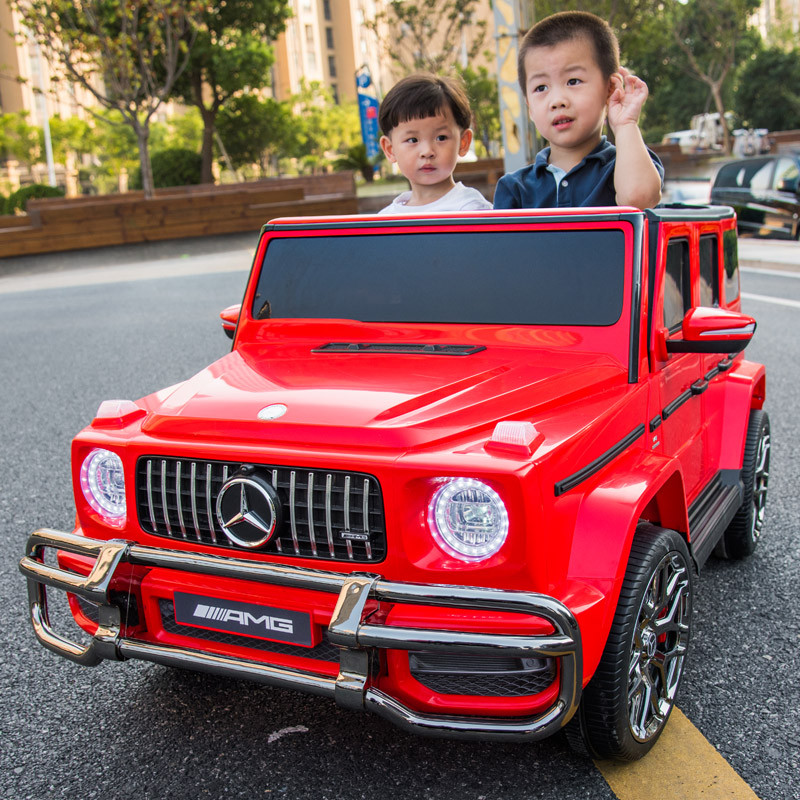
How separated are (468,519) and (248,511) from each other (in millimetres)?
603

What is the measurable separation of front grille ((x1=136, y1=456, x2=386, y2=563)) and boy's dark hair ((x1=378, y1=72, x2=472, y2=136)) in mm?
2072

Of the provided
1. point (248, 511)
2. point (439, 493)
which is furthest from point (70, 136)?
point (439, 493)

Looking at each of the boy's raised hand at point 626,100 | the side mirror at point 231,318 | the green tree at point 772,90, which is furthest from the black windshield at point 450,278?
the green tree at point 772,90

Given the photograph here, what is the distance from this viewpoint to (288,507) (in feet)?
8.05

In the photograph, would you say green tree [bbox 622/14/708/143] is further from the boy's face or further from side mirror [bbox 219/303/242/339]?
side mirror [bbox 219/303/242/339]

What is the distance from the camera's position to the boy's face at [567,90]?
3.42m

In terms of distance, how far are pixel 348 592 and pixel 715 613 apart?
6.41 feet

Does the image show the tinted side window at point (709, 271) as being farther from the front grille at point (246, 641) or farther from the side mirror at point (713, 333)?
the front grille at point (246, 641)

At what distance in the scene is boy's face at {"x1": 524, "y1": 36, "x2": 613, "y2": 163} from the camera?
342 cm

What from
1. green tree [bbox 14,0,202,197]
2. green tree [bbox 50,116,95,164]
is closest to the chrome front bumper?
green tree [bbox 14,0,202,197]

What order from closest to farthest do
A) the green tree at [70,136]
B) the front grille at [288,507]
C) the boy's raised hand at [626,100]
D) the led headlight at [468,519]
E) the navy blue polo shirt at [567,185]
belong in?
the led headlight at [468,519]
the front grille at [288,507]
the boy's raised hand at [626,100]
the navy blue polo shirt at [567,185]
the green tree at [70,136]

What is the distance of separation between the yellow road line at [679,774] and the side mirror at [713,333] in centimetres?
119

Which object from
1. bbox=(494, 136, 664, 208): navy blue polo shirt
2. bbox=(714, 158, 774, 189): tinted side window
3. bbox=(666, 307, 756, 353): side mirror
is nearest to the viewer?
bbox=(666, 307, 756, 353): side mirror

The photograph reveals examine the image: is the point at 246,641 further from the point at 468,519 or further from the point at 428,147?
the point at 428,147
